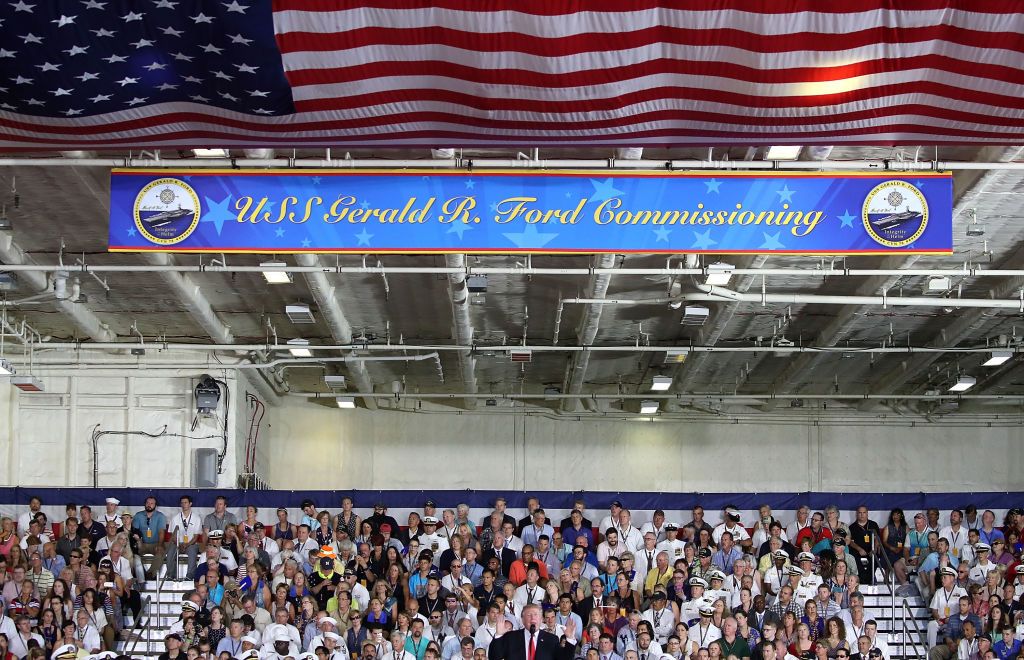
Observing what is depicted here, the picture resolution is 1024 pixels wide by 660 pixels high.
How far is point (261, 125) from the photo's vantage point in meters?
3.83

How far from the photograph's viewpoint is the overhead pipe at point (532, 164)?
535 inches

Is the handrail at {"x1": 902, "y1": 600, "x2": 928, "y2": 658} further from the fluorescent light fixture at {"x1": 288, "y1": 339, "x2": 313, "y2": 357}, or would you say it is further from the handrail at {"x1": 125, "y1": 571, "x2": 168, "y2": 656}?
the fluorescent light fixture at {"x1": 288, "y1": 339, "x2": 313, "y2": 357}

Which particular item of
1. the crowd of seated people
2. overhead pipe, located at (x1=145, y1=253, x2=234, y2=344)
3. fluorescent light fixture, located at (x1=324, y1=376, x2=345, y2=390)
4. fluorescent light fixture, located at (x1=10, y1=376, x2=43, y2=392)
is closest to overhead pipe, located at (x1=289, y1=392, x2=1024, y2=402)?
fluorescent light fixture, located at (x1=324, y1=376, x2=345, y2=390)

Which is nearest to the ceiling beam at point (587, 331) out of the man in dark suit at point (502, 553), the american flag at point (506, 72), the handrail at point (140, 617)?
the man in dark suit at point (502, 553)

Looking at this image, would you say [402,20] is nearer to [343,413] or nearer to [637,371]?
[637,371]

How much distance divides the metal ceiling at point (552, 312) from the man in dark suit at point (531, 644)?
482cm

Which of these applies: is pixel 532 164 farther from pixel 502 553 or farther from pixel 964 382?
pixel 964 382

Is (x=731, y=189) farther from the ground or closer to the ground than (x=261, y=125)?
farther from the ground

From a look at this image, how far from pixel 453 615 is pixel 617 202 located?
6.42m

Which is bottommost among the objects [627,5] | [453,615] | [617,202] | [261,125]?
[453,615]

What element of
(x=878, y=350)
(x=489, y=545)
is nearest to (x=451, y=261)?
(x=489, y=545)

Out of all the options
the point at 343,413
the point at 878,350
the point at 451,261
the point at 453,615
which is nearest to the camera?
the point at 453,615

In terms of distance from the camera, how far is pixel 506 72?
3672mm

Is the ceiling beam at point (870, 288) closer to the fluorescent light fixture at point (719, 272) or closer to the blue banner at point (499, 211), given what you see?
the blue banner at point (499, 211)
